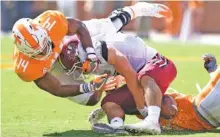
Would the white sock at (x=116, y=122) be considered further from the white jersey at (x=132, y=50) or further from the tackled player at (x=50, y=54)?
the white jersey at (x=132, y=50)

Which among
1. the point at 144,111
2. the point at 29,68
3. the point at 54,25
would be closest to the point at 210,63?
the point at 144,111

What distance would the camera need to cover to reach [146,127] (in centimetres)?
618

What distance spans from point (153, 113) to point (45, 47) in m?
0.99

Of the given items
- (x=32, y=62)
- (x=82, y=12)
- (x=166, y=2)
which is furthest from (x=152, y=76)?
(x=82, y=12)

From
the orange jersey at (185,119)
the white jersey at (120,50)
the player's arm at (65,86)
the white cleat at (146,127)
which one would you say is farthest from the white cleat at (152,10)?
the white cleat at (146,127)

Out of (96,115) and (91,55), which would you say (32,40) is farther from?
(96,115)

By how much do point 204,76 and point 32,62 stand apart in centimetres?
485

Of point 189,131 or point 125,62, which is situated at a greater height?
point 125,62

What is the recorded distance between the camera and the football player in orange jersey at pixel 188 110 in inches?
249

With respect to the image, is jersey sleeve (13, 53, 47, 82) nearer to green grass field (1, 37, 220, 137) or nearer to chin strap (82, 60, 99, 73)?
chin strap (82, 60, 99, 73)

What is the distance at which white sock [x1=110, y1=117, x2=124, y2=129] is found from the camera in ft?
20.6

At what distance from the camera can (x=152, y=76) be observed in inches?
255

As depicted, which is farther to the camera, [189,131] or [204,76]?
[204,76]

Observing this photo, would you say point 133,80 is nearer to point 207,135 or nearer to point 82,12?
point 207,135
